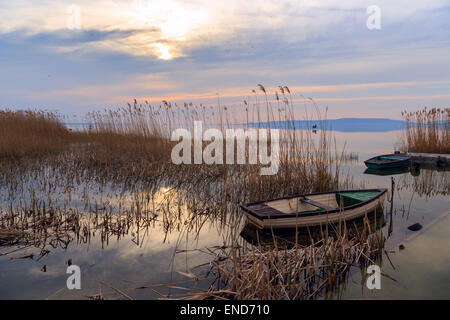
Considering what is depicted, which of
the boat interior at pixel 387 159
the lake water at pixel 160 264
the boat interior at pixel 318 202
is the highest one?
the boat interior at pixel 387 159

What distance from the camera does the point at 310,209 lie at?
6305 millimetres

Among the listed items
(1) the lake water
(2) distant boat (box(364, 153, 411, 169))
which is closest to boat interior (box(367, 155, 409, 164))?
(2) distant boat (box(364, 153, 411, 169))

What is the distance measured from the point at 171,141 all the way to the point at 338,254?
829cm

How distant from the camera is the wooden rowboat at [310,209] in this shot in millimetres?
5188

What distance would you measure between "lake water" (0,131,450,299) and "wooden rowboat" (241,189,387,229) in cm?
59

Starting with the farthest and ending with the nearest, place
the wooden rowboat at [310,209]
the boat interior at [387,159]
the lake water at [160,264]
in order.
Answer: the boat interior at [387,159], the wooden rowboat at [310,209], the lake water at [160,264]

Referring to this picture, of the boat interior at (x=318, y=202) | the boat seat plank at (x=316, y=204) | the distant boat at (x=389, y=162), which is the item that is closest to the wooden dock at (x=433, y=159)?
the distant boat at (x=389, y=162)

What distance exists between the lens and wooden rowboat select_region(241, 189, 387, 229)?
519cm

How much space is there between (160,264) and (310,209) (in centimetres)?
335

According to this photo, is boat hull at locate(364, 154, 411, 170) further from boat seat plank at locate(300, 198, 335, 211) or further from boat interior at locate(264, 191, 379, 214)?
boat seat plank at locate(300, 198, 335, 211)

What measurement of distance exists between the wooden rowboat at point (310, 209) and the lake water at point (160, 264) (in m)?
0.59

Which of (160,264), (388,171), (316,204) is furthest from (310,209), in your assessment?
(388,171)

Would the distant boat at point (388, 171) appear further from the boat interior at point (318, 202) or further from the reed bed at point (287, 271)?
the reed bed at point (287, 271)

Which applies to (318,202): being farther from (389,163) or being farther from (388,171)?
(388,171)
